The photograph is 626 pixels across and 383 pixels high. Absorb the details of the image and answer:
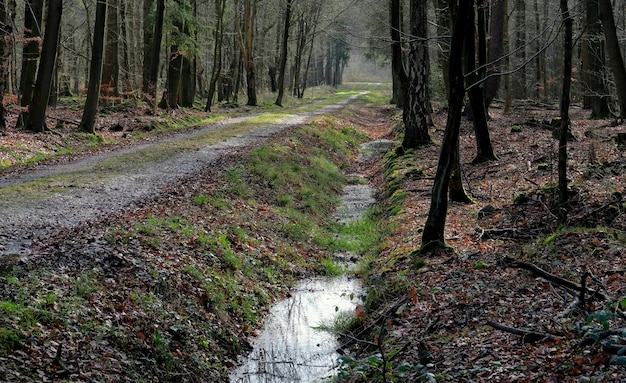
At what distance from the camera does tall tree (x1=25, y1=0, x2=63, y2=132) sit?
17828mm

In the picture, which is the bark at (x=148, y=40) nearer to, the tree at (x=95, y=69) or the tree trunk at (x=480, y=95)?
the tree at (x=95, y=69)

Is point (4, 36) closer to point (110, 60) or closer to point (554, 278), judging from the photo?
point (110, 60)

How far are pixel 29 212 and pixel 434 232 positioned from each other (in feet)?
22.1

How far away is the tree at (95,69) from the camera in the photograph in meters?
19.7

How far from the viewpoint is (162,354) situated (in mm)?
6652

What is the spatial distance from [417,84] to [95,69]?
1095cm

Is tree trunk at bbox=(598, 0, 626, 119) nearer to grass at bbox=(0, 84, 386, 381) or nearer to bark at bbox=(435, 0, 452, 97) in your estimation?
bark at bbox=(435, 0, 452, 97)

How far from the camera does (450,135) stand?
348 inches

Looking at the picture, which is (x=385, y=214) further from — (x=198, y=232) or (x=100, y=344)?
(x=100, y=344)

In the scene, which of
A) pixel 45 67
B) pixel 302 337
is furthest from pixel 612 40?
pixel 45 67

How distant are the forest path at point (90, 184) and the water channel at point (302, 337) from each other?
3408 mm

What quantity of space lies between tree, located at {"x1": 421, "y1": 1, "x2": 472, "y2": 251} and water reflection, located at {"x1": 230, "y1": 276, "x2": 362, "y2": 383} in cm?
165

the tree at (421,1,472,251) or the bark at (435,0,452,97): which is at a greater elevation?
the bark at (435,0,452,97)

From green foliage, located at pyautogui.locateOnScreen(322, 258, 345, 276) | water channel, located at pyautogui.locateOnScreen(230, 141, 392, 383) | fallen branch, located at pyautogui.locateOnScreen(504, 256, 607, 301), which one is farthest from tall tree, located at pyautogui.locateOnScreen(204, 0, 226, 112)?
fallen branch, located at pyautogui.locateOnScreen(504, 256, 607, 301)
